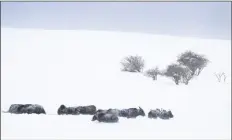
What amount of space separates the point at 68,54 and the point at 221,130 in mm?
13805

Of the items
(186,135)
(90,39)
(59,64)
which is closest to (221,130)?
(186,135)

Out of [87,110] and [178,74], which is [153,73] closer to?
[178,74]

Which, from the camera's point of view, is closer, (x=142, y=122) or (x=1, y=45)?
(x=142, y=122)

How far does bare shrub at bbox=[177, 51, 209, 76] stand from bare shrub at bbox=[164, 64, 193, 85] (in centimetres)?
138

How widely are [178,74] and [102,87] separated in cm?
500

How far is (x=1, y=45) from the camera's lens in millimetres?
19828

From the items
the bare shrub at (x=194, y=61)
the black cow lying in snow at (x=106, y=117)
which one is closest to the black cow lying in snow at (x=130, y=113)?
the black cow lying in snow at (x=106, y=117)

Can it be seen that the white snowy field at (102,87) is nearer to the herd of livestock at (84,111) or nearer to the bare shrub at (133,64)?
the herd of livestock at (84,111)

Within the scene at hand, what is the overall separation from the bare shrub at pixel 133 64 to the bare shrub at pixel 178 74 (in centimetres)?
185

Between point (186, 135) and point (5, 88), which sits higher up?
point (5, 88)

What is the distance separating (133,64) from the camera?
20125 mm

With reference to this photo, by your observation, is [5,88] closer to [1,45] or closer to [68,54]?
[1,45]

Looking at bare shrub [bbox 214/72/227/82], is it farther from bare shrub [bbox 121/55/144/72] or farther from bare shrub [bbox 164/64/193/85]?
bare shrub [bbox 121/55/144/72]

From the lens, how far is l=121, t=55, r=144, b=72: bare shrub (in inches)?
783
